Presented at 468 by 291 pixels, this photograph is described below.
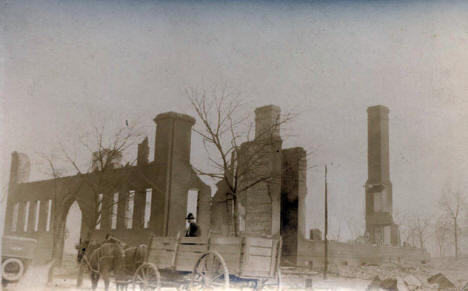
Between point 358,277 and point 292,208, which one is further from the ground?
point 292,208

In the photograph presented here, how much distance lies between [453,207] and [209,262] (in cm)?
661

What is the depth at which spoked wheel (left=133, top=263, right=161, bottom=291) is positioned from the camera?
8.52 m

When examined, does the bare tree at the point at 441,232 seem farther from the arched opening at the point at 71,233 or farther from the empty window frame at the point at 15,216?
the empty window frame at the point at 15,216

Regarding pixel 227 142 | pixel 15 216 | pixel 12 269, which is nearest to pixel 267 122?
pixel 227 142

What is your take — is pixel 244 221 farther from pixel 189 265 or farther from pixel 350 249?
pixel 189 265

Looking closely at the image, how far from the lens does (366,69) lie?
10930mm

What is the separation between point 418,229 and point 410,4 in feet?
24.1

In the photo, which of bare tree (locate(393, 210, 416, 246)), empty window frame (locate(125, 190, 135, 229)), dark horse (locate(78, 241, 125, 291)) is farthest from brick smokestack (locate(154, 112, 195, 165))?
bare tree (locate(393, 210, 416, 246))

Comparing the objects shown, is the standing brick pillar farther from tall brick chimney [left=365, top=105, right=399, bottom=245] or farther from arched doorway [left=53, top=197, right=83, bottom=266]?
arched doorway [left=53, top=197, right=83, bottom=266]

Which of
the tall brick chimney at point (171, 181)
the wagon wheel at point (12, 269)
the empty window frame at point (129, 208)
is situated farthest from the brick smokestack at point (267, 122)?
the wagon wheel at point (12, 269)

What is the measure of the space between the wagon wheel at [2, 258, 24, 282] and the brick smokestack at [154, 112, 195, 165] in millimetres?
4204

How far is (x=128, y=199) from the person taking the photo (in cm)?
1300

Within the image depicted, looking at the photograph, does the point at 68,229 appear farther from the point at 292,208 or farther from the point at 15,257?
the point at 292,208

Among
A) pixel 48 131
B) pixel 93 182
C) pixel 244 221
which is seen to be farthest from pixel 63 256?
pixel 244 221
